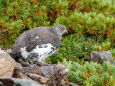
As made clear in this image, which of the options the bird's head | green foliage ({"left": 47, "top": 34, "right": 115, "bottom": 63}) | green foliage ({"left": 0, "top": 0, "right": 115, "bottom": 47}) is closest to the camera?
the bird's head

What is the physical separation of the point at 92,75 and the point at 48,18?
494cm

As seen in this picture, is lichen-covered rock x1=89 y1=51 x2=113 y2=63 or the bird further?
lichen-covered rock x1=89 y1=51 x2=113 y2=63

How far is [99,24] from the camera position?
10.7 meters

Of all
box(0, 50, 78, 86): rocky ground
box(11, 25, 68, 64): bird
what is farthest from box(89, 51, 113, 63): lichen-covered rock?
box(0, 50, 78, 86): rocky ground

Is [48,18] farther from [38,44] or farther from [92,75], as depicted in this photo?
[92,75]

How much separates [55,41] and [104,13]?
4.14 m

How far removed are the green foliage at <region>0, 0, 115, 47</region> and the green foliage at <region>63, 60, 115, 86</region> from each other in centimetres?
338

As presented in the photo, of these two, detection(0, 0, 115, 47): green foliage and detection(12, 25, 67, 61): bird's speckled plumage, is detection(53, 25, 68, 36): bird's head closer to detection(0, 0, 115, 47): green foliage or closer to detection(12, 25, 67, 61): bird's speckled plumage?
detection(12, 25, 67, 61): bird's speckled plumage

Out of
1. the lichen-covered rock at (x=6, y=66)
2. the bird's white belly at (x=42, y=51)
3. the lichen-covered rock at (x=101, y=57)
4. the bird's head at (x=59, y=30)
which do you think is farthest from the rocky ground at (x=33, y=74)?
the lichen-covered rock at (x=101, y=57)

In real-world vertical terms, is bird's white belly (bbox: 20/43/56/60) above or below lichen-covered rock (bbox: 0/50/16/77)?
below

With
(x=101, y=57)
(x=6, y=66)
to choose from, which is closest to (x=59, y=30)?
(x=101, y=57)

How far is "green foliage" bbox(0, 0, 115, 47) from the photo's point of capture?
33.9ft

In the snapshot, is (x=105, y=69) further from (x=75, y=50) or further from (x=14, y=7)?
(x=14, y=7)

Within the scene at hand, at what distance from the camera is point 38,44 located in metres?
7.82
